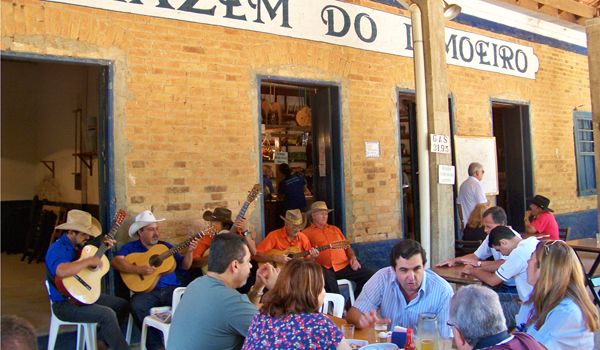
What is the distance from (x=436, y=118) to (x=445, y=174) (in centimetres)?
62

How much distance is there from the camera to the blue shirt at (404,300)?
3525 millimetres

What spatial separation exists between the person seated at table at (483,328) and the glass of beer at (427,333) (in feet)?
1.30

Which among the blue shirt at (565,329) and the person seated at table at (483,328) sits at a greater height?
the person seated at table at (483,328)

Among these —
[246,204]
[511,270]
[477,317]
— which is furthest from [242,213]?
[477,317]

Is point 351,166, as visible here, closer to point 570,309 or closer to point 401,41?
point 401,41

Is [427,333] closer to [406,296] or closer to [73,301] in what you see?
[406,296]

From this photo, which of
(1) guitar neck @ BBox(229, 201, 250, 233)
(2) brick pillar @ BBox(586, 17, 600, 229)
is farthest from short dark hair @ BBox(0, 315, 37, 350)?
(2) brick pillar @ BBox(586, 17, 600, 229)

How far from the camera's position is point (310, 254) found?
611 centimetres

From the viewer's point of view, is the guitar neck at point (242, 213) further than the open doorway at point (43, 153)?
No

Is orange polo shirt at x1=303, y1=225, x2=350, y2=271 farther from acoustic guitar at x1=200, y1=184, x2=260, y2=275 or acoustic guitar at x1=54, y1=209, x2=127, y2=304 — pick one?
acoustic guitar at x1=54, y1=209, x2=127, y2=304

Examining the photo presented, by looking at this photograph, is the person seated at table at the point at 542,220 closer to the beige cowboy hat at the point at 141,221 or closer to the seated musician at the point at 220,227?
the seated musician at the point at 220,227

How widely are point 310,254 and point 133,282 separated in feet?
6.13

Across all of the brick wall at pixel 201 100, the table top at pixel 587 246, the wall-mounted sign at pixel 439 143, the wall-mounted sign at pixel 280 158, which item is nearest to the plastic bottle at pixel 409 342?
the brick wall at pixel 201 100

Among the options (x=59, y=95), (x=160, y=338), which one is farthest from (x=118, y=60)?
(x=59, y=95)
